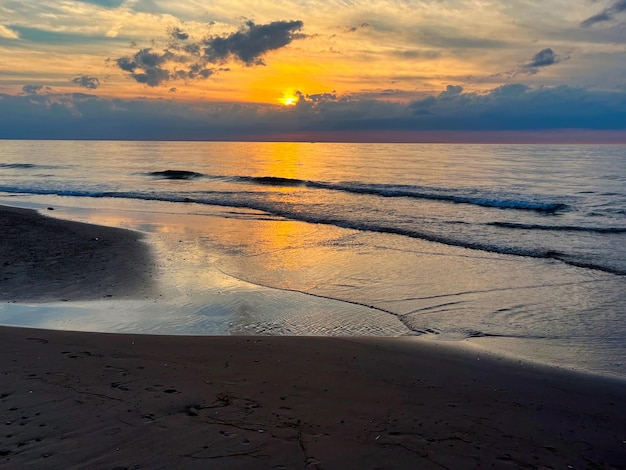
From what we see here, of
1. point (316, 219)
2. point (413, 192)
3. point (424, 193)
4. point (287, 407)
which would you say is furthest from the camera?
point (413, 192)

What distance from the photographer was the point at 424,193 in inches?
1339

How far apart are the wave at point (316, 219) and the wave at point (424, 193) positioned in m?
9.14

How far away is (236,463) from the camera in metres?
3.97

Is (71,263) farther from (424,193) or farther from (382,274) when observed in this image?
(424,193)

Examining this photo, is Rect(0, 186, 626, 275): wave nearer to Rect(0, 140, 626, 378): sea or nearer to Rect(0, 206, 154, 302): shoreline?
Rect(0, 140, 626, 378): sea

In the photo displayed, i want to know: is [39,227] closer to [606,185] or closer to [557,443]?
[557,443]

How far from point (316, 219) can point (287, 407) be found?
17.8 meters

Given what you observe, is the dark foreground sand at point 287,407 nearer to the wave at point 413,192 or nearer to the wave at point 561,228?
the wave at point 561,228

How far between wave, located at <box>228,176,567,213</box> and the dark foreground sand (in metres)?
23.9

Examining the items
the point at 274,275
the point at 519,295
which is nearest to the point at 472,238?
the point at 519,295

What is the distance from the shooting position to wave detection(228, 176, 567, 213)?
28480mm

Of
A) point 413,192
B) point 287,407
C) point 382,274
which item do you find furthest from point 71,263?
point 413,192

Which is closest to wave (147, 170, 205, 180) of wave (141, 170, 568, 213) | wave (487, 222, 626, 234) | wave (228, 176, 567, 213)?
wave (141, 170, 568, 213)

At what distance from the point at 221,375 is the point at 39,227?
15.1m
